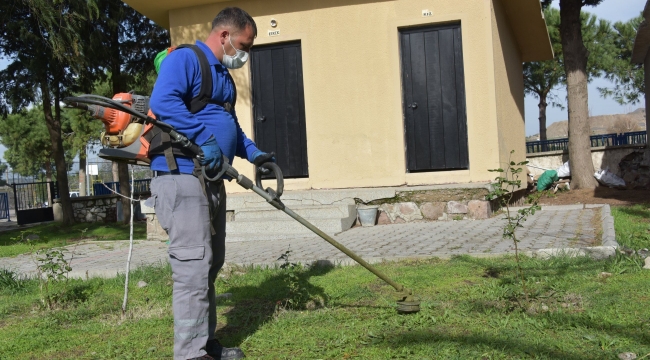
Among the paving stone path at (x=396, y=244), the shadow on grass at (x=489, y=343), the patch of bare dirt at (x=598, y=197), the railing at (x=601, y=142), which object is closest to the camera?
the shadow on grass at (x=489, y=343)

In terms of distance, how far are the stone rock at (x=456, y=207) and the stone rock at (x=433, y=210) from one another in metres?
0.08

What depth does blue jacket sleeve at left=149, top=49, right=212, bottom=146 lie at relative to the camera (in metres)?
3.18

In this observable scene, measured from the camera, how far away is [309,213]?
30.4 ft

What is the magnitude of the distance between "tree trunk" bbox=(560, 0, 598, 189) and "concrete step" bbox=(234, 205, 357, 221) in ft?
27.8

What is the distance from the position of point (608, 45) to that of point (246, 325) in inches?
1165

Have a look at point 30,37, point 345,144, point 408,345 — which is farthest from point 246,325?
point 30,37

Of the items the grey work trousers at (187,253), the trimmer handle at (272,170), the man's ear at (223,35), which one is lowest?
the grey work trousers at (187,253)

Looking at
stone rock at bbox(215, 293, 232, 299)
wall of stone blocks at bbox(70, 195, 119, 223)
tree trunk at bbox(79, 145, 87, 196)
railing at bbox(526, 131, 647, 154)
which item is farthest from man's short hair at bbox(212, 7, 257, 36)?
tree trunk at bbox(79, 145, 87, 196)

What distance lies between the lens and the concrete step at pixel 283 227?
29.0 feet

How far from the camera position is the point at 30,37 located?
14.4 m

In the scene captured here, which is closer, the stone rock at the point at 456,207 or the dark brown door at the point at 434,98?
the stone rock at the point at 456,207

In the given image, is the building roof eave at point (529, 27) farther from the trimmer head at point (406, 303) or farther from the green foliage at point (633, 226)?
the trimmer head at point (406, 303)

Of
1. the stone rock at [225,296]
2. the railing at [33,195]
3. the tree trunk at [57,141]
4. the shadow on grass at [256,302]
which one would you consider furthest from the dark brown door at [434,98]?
the railing at [33,195]

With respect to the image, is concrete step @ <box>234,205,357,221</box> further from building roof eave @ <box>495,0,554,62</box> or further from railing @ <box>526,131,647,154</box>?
railing @ <box>526,131,647,154</box>
